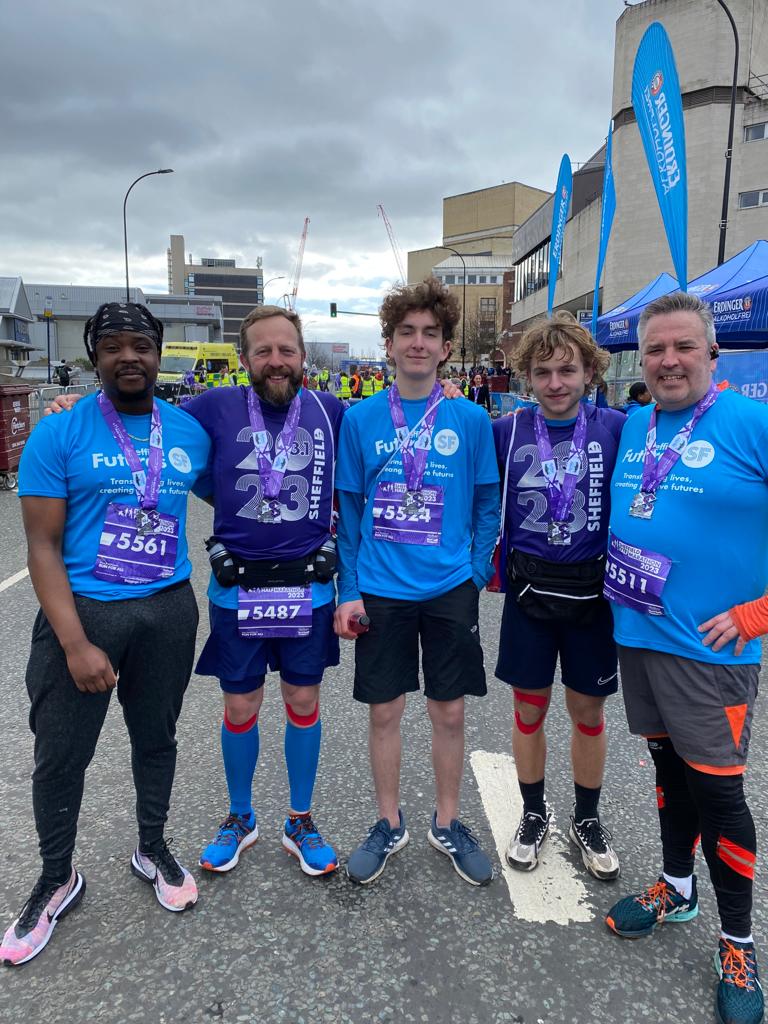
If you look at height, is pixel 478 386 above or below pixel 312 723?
above

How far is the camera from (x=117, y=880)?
252cm

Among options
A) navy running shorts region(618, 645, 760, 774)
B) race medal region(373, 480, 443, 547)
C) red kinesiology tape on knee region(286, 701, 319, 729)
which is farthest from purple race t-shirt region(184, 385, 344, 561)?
navy running shorts region(618, 645, 760, 774)

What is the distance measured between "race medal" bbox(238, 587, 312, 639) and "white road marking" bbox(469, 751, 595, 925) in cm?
122

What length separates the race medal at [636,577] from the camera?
2.19 m

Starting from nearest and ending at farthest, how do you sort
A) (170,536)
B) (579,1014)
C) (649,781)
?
(579,1014) → (170,536) → (649,781)

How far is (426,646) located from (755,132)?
1357 inches

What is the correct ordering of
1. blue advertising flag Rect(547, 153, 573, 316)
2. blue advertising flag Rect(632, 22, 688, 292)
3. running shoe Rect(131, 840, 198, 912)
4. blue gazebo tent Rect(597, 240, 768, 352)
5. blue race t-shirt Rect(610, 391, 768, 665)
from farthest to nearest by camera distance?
blue advertising flag Rect(547, 153, 573, 316) < blue advertising flag Rect(632, 22, 688, 292) < blue gazebo tent Rect(597, 240, 768, 352) < running shoe Rect(131, 840, 198, 912) < blue race t-shirt Rect(610, 391, 768, 665)

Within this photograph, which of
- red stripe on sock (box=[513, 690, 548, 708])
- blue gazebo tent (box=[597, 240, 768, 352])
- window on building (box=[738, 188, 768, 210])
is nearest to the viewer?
red stripe on sock (box=[513, 690, 548, 708])

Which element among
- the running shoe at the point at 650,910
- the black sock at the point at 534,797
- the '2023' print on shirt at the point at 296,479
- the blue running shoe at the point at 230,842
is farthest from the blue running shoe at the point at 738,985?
the '2023' print on shirt at the point at 296,479

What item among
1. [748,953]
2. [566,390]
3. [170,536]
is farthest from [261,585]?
[748,953]

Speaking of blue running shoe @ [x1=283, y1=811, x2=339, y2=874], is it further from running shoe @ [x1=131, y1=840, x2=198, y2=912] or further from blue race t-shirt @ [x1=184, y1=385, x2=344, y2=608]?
blue race t-shirt @ [x1=184, y1=385, x2=344, y2=608]

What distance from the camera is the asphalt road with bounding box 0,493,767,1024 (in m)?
1.99

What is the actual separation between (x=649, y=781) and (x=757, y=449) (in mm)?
1927

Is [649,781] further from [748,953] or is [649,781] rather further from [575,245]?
[575,245]
